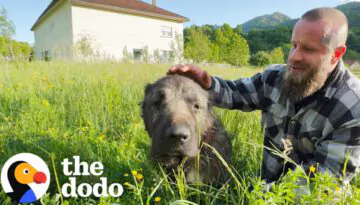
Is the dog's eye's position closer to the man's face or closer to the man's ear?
the man's face

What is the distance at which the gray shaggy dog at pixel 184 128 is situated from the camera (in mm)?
2406

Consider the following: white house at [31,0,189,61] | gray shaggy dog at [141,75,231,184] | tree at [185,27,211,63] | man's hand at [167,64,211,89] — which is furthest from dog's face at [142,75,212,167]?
white house at [31,0,189,61]

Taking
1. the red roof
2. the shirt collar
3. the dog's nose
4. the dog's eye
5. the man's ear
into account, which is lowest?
the dog's nose

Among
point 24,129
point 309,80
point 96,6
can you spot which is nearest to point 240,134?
point 309,80

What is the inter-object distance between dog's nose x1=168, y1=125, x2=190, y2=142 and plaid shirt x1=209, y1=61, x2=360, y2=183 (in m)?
0.75

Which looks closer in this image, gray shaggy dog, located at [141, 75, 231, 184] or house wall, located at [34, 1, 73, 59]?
gray shaggy dog, located at [141, 75, 231, 184]

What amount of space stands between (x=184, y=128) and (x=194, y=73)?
1250mm

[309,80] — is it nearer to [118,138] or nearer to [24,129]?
[118,138]

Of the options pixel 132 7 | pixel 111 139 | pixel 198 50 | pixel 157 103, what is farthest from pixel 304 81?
pixel 132 7

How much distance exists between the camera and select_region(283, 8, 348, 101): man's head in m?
2.56

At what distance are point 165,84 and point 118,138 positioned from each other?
116 cm

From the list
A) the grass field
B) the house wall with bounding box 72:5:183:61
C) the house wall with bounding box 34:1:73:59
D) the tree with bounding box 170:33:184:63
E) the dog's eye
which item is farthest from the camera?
the house wall with bounding box 72:5:183:61

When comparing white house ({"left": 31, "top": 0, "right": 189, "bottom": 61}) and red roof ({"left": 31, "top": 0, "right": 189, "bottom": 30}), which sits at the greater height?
red roof ({"left": 31, "top": 0, "right": 189, "bottom": 30})

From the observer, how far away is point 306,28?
261 centimetres
